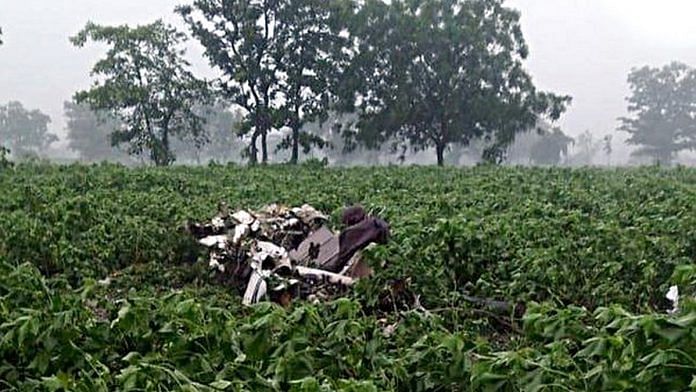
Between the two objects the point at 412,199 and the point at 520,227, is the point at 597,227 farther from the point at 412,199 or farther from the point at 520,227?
the point at 412,199

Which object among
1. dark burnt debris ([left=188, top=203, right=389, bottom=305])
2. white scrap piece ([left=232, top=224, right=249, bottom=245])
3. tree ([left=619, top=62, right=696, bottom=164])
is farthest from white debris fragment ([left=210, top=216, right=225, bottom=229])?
tree ([left=619, top=62, right=696, bottom=164])

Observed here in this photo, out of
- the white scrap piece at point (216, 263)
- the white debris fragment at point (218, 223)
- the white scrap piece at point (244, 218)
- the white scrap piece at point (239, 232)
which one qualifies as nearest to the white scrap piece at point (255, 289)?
the white scrap piece at point (216, 263)

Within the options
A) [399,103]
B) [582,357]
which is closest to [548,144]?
[399,103]

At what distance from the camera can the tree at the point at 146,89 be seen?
2306 cm

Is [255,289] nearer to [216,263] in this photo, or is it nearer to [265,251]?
[265,251]

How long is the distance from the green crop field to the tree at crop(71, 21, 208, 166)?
14.3 metres

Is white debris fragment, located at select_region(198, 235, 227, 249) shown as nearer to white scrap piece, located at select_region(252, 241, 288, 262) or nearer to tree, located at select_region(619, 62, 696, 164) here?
white scrap piece, located at select_region(252, 241, 288, 262)

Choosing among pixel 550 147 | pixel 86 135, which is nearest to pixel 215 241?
pixel 550 147

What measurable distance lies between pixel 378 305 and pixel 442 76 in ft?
68.0

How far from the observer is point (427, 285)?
4.31 m

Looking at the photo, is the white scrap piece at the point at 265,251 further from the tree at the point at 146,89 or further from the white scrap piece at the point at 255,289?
the tree at the point at 146,89

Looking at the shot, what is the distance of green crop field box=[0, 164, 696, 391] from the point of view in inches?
76.5

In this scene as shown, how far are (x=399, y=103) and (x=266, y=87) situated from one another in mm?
4586

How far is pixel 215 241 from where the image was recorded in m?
6.20
